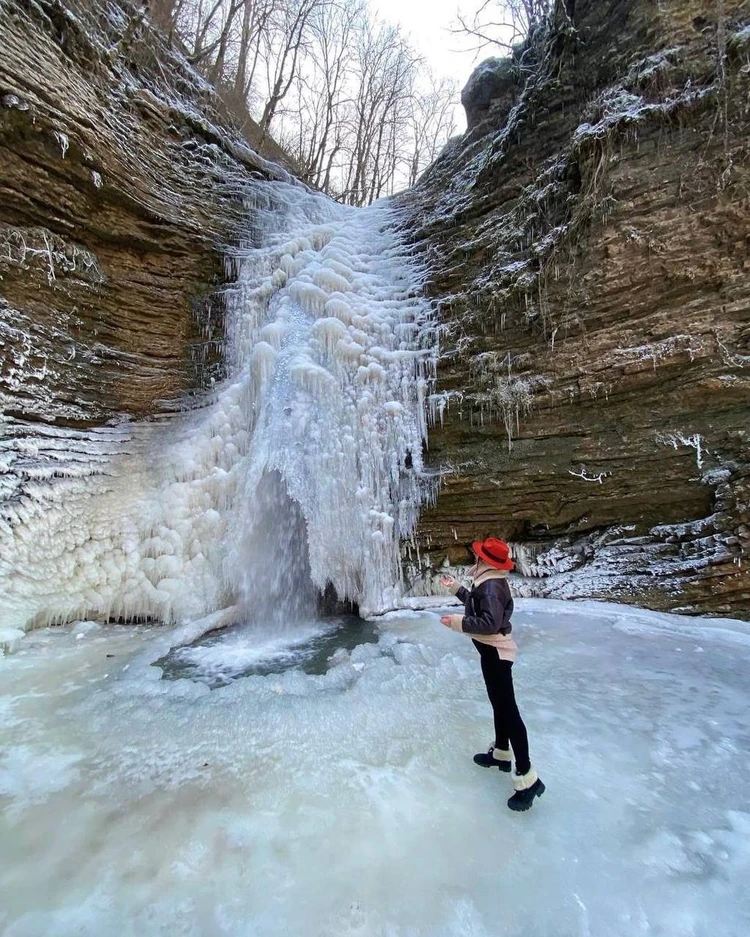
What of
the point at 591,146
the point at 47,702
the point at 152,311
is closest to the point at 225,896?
the point at 47,702

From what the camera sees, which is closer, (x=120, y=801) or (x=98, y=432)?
(x=120, y=801)

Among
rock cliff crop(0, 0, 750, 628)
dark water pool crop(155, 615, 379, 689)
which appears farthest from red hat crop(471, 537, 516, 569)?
rock cliff crop(0, 0, 750, 628)

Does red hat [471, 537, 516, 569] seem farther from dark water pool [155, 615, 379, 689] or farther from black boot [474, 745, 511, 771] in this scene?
dark water pool [155, 615, 379, 689]

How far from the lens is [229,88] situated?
12000 millimetres

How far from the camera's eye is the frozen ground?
5.51 feet

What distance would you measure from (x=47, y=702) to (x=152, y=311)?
14.9ft

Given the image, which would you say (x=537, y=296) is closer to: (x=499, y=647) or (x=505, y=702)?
(x=499, y=647)

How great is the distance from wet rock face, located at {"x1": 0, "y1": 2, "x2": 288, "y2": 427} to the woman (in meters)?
4.85

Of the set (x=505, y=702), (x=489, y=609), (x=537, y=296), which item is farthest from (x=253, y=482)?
(x=505, y=702)

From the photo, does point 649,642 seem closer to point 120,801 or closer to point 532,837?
point 532,837

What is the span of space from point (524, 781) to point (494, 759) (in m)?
0.26

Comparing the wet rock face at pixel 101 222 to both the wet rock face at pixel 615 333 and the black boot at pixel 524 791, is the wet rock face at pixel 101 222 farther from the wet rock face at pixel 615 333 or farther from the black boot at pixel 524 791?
the black boot at pixel 524 791

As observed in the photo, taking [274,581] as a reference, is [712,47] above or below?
above

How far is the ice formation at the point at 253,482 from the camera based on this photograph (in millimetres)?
4973
